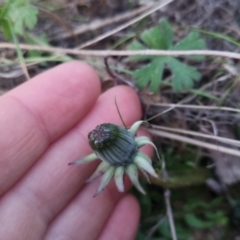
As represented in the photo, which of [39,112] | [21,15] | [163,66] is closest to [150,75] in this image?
[163,66]

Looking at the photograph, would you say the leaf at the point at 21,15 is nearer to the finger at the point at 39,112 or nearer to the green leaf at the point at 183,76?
the finger at the point at 39,112

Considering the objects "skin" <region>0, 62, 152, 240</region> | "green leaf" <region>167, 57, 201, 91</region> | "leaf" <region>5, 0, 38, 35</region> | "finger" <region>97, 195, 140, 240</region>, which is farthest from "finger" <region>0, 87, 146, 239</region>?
Result: "leaf" <region>5, 0, 38, 35</region>

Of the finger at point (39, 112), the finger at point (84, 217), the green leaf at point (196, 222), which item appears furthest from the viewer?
the green leaf at point (196, 222)

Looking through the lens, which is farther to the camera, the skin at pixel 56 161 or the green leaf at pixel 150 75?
the green leaf at pixel 150 75

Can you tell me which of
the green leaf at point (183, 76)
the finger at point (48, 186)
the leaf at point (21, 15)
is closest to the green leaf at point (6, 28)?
the leaf at point (21, 15)

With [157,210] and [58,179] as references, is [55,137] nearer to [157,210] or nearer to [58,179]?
[58,179]

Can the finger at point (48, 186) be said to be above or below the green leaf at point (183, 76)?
below
